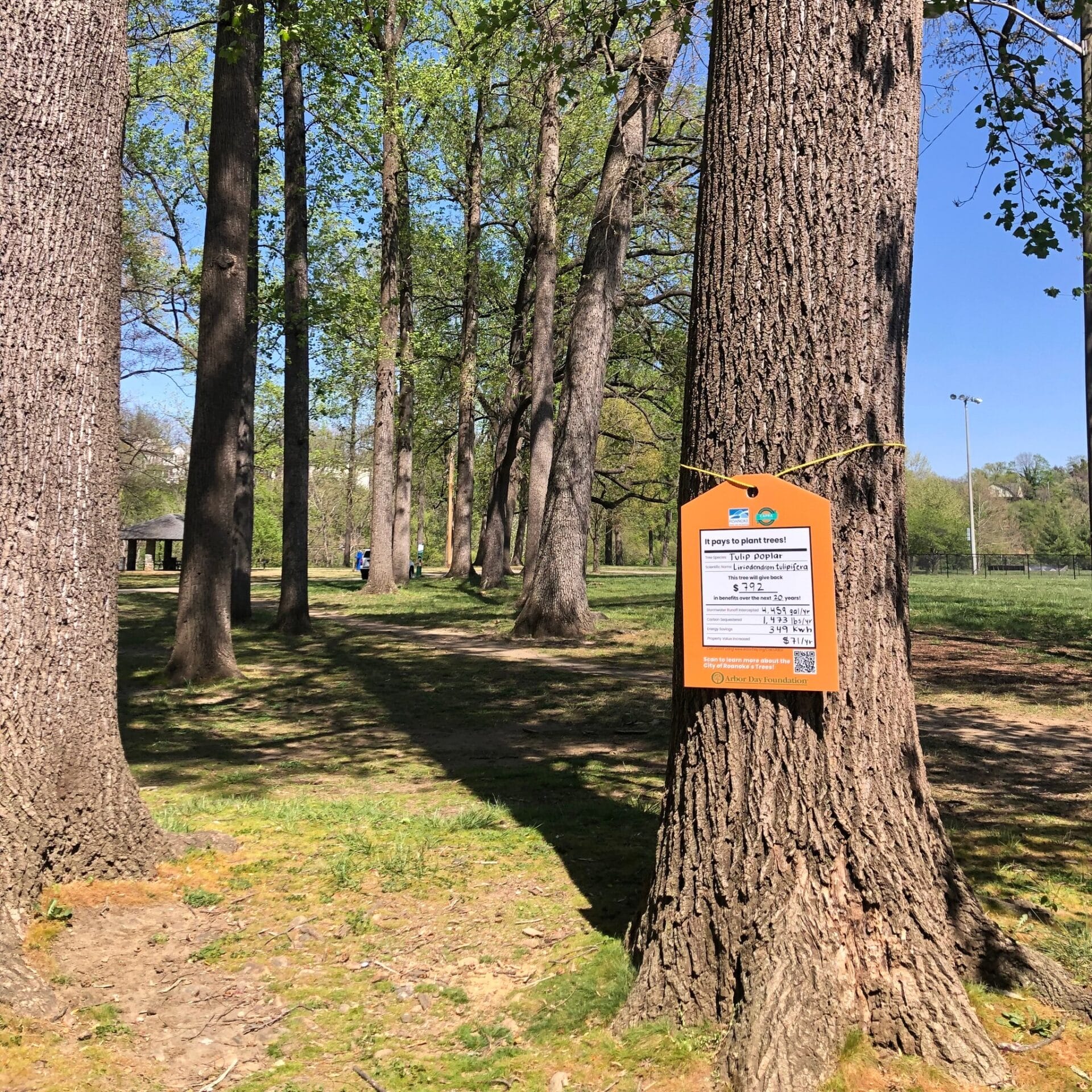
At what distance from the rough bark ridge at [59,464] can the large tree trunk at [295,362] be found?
11814 millimetres

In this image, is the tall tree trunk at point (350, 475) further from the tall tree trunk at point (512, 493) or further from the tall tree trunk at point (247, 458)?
the tall tree trunk at point (247, 458)

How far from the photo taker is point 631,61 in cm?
1297

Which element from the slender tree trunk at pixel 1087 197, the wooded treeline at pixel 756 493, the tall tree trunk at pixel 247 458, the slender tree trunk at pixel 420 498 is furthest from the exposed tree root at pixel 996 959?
the slender tree trunk at pixel 420 498

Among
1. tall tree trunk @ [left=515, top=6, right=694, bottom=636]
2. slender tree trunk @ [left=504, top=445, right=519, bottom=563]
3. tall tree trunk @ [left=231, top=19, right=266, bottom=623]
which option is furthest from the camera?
slender tree trunk @ [left=504, top=445, right=519, bottom=563]

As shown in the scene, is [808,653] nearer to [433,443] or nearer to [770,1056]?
[770,1056]

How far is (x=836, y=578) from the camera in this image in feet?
10.3

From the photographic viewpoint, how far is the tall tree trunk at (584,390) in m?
14.0

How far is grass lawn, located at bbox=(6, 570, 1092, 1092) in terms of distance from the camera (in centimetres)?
291

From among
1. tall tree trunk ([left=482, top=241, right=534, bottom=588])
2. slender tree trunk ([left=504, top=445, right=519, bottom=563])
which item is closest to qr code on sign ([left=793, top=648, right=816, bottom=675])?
tall tree trunk ([left=482, top=241, right=534, bottom=588])

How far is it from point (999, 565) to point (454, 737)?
58.4 metres

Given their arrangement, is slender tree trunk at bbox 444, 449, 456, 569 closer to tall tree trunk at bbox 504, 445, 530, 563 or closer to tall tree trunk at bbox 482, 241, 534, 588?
tall tree trunk at bbox 504, 445, 530, 563

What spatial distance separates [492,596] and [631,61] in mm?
13879

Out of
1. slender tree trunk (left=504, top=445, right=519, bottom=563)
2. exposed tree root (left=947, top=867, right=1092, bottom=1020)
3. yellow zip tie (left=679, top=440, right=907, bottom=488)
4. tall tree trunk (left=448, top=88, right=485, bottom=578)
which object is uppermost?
tall tree trunk (left=448, top=88, right=485, bottom=578)

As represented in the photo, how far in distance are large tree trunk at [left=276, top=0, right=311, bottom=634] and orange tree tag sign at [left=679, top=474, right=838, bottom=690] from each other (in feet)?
43.1
